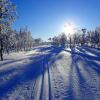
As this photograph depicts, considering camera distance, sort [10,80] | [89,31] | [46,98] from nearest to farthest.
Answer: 1. [46,98]
2. [10,80]
3. [89,31]

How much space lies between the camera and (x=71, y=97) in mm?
11789

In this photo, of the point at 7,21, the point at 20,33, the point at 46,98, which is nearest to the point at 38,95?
the point at 46,98

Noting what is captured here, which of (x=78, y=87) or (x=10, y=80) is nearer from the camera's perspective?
(x=78, y=87)

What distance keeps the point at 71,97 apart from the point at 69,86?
2.95 m

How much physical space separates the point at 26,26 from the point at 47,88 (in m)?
96.6

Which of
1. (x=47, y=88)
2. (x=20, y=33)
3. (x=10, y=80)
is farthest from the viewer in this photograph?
(x=20, y=33)

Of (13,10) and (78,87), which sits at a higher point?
(13,10)

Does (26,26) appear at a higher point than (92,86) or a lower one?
higher

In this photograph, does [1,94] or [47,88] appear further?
[47,88]

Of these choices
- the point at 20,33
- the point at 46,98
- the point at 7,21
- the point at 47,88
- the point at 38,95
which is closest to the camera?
the point at 46,98

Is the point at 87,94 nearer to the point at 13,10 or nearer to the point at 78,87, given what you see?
the point at 78,87

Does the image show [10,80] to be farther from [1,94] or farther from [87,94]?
[87,94]

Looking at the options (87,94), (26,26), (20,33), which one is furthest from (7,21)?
(26,26)

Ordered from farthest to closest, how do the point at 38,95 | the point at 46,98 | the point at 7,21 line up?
the point at 7,21 → the point at 38,95 → the point at 46,98
